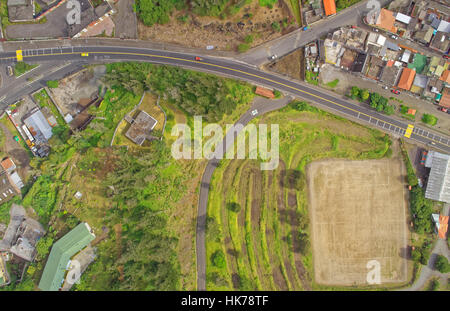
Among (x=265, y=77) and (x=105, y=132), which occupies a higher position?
(x=265, y=77)

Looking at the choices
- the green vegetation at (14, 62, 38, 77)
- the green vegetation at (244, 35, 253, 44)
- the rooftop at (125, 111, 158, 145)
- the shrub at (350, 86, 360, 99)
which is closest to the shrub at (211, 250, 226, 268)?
the rooftop at (125, 111, 158, 145)

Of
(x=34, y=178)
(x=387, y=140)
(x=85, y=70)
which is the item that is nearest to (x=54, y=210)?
(x=34, y=178)

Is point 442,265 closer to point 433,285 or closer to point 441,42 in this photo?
point 433,285

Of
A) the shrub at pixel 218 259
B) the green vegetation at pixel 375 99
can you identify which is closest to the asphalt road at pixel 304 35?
the green vegetation at pixel 375 99

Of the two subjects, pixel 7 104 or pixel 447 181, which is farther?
pixel 7 104

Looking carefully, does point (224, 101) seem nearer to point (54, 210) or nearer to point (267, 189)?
point (267, 189)

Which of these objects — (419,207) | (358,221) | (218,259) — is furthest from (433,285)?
(218,259)

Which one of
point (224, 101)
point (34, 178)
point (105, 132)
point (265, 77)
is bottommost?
point (34, 178)
